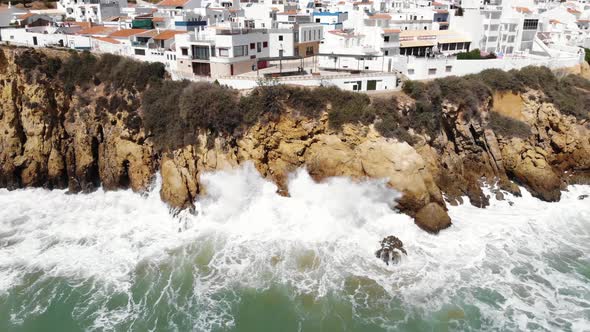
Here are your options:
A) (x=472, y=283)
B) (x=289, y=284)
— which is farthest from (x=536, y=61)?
(x=289, y=284)

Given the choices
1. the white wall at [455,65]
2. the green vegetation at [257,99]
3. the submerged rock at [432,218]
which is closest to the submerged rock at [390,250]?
the submerged rock at [432,218]

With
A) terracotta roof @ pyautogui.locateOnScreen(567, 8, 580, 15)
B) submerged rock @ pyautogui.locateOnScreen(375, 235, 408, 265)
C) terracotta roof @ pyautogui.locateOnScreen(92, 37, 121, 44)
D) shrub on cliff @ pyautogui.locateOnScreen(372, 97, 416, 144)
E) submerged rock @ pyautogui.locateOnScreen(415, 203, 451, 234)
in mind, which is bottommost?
submerged rock @ pyautogui.locateOnScreen(375, 235, 408, 265)

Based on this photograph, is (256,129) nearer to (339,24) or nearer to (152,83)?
(152,83)

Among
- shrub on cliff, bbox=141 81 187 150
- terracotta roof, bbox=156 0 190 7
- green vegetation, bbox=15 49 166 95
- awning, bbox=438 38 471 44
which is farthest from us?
terracotta roof, bbox=156 0 190 7

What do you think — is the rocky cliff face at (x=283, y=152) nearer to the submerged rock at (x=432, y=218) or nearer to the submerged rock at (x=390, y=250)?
the submerged rock at (x=432, y=218)

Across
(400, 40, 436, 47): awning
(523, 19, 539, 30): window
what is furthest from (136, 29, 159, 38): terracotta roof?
(523, 19, 539, 30): window

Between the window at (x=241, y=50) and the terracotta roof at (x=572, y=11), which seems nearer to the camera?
the window at (x=241, y=50)

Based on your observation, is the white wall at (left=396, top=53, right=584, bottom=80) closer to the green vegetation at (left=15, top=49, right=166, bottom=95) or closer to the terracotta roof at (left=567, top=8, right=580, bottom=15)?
the green vegetation at (left=15, top=49, right=166, bottom=95)
